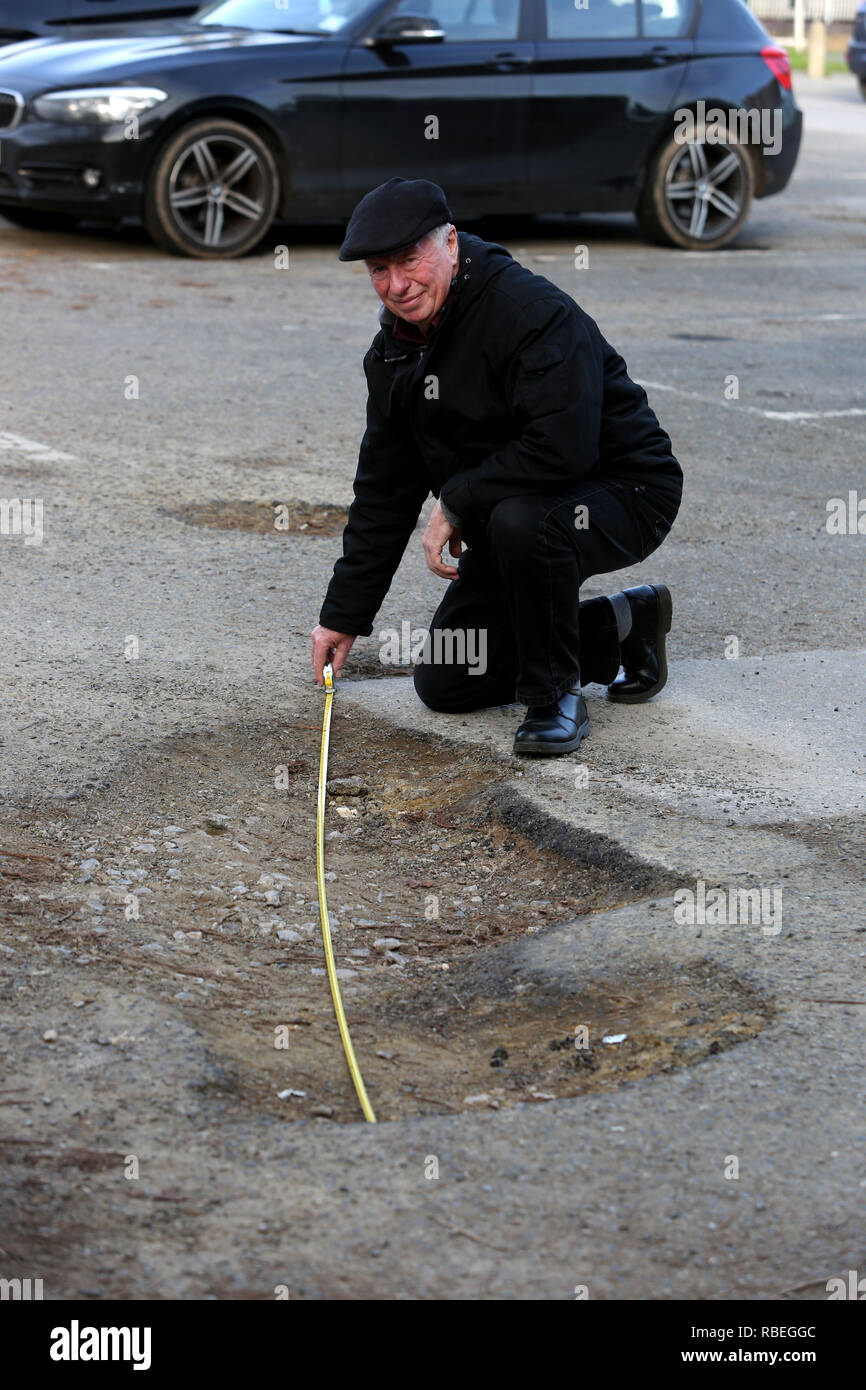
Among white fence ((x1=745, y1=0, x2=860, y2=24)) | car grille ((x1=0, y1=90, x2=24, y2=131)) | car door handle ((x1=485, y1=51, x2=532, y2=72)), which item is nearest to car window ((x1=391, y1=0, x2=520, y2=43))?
car door handle ((x1=485, y1=51, x2=532, y2=72))

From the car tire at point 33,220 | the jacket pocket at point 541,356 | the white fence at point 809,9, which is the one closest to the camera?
the jacket pocket at point 541,356

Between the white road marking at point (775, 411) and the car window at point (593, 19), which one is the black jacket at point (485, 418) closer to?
the white road marking at point (775, 411)

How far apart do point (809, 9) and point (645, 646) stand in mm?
39469

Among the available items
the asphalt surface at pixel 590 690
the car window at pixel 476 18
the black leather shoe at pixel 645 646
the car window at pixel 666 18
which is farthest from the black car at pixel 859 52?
the black leather shoe at pixel 645 646

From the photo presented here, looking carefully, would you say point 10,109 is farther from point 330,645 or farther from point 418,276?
point 418,276

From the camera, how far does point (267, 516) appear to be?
6059 millimetres

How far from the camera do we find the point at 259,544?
5789 mm

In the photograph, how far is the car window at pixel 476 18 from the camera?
1043 cm

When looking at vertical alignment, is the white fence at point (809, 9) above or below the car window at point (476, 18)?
above

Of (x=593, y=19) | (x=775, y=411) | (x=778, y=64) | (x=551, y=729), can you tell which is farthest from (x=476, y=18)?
(x=551, y=729)

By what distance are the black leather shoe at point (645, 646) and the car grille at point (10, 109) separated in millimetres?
6708
